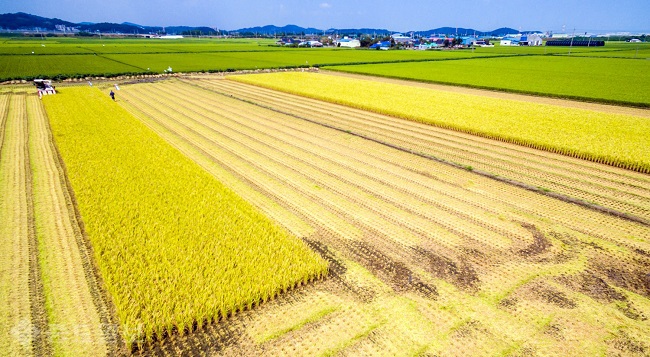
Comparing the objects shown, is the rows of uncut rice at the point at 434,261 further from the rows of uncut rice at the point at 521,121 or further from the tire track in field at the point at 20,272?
the rows of uncut rice at the point at 521,121

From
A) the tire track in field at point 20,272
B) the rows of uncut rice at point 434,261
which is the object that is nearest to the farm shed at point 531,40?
the rows of uncut rice at point 434,261

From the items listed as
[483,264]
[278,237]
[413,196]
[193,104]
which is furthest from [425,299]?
[193,104]

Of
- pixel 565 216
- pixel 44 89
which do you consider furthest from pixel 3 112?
pixel 565 216

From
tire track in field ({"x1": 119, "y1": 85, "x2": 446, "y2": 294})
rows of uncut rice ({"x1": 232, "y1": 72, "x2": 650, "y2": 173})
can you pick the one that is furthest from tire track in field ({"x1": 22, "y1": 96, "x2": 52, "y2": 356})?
rows of uncut rice ({"x1": 232, "y1": 72, "x2": 650, "y2": 173})

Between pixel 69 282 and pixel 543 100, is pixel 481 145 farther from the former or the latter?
pixel 543 100

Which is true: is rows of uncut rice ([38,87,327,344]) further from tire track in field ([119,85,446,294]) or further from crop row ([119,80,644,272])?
crop row ([119,80,644,272])
